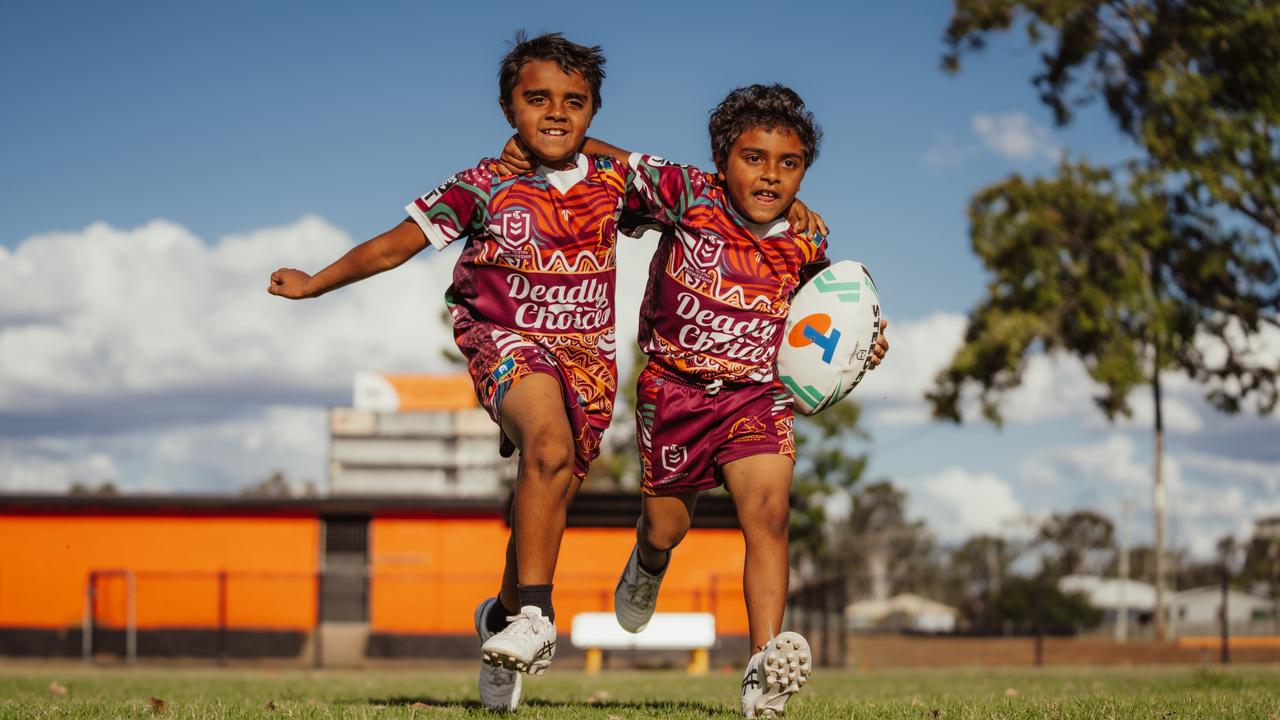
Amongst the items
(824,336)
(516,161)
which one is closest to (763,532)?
(824,336)

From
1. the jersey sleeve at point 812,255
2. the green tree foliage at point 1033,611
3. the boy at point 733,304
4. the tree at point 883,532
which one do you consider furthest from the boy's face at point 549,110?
the tree at point 883,532

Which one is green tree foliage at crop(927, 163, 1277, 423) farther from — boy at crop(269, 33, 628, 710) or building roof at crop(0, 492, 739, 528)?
boy at crop(269, 33, 628, 710)

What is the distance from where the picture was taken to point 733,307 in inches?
214

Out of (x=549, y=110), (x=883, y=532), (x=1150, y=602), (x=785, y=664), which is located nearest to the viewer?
(x=785, y=664)

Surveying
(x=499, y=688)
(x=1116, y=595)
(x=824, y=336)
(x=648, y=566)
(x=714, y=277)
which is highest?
(x=714, y=277)

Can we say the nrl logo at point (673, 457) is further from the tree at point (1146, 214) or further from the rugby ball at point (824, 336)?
the tree at point (1146, 214)

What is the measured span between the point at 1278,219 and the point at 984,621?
15.4m

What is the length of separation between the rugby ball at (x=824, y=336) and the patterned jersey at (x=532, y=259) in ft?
2.71

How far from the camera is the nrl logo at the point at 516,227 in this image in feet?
17.1

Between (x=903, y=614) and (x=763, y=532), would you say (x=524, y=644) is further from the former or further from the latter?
(x=903, y=614)

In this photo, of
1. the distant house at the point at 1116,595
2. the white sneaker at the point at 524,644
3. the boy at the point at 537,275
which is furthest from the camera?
the distant house at the point at 1116,595

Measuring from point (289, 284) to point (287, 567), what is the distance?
82.9ft

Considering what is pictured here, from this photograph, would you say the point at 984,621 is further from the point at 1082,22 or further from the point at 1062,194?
the point at 1082,22

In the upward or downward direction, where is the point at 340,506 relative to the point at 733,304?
downward
